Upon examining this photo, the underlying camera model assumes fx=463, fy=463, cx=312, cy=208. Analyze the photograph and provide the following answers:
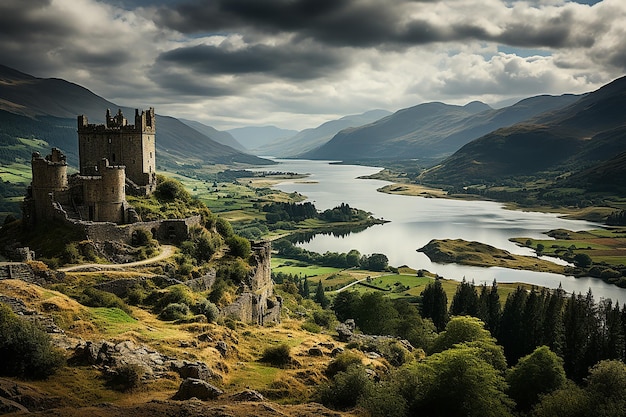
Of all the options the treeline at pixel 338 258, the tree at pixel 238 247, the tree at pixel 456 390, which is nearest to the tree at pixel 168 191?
the tree at pixel 238 247

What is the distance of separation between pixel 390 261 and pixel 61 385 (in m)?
110

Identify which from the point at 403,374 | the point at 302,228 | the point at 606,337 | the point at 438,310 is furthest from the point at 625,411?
the point at 302,228

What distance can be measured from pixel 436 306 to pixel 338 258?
54759 mm

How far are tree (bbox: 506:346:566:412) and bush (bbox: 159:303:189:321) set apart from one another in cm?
2519

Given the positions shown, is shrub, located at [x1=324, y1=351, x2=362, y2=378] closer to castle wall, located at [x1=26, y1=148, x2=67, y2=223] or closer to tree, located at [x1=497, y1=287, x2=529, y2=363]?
castle wall, located at [x1=26, y1=148, x2=67, y2=223]

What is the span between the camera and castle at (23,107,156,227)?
37688 mm

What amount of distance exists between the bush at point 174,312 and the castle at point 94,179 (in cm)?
1223

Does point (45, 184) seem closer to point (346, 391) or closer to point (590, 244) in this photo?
point (346, 391)

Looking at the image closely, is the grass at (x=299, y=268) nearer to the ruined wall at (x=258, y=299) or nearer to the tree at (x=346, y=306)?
the tree at (x=346, y=306)

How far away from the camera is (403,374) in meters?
25.2

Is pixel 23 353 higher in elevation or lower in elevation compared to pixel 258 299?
higher

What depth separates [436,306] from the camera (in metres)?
70.0

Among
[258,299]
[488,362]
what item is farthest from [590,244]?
[258,299]

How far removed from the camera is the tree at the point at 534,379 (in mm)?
35094
